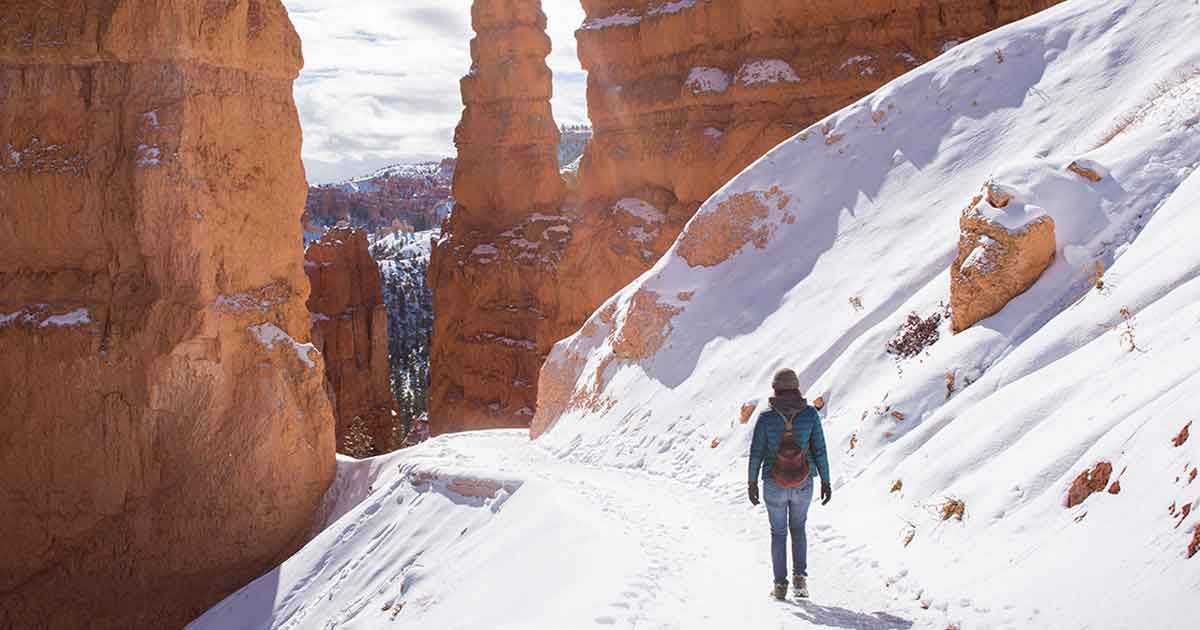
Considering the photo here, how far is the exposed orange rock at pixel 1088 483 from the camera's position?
226 inches

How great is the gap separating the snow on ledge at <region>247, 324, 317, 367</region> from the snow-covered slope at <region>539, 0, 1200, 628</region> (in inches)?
203

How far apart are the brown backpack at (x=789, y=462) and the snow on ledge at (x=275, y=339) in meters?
13.7

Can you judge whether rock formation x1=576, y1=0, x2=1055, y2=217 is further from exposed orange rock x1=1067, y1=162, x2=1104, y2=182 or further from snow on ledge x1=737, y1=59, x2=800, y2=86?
exposed orange rock x1=1067, y1=162, x2=1104, y2=182

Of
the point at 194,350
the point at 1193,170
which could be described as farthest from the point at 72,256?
the point at 1193,170

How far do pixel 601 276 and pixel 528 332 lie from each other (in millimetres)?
9675

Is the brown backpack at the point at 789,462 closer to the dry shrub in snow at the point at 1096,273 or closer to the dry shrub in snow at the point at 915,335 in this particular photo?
the dry shrub in snow at the point at 1096,273

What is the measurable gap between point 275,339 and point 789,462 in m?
13.8

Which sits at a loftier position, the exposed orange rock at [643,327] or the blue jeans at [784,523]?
the exposed orange rock at [643,327]

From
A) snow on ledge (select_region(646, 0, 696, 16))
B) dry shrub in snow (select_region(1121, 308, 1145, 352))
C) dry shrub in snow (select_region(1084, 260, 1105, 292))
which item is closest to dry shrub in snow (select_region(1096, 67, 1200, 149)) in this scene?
dry shrub in snow (select_region(1084, 260, 1105, 292))

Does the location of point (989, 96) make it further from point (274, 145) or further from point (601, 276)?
point (601, 276)

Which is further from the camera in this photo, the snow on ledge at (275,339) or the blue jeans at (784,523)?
the snow on ledge at (275,339)

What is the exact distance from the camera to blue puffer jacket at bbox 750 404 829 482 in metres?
6.84

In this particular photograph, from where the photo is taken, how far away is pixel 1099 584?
495 centimetres

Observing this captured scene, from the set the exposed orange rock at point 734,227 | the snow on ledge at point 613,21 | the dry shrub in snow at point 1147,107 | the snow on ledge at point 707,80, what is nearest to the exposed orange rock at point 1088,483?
the dry shrub in snow at point 1147,107
